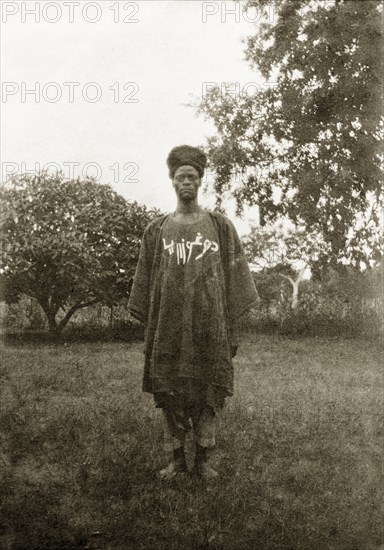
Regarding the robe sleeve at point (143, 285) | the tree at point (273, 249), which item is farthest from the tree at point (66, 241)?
the tree at point (273, 249)

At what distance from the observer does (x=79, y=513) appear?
3438 mm

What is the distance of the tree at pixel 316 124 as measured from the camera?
14264mm

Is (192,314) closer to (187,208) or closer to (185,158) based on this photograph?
(187,208)

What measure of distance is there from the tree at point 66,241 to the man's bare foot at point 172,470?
11518mm

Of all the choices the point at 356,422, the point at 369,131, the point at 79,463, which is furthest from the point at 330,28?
the point at 79,463

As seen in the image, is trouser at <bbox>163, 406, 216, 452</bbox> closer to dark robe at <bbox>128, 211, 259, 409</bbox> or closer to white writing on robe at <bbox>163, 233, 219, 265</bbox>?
dark robe at <bbox>128, 211, 259, 409</bbox>

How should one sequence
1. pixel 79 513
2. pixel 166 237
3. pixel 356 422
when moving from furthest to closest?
pixel 356 422
pixel 166 237
pixel 79 513

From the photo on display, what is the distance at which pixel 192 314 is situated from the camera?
3998mm

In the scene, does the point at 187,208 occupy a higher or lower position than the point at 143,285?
higher

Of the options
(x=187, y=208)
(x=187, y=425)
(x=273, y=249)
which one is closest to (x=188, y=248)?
(x=187, y=208)

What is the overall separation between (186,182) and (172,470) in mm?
2093

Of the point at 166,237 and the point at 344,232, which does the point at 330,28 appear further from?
the point at 166,237

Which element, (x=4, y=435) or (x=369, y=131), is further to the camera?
(x=369, y=131)

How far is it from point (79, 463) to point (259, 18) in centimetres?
1668
